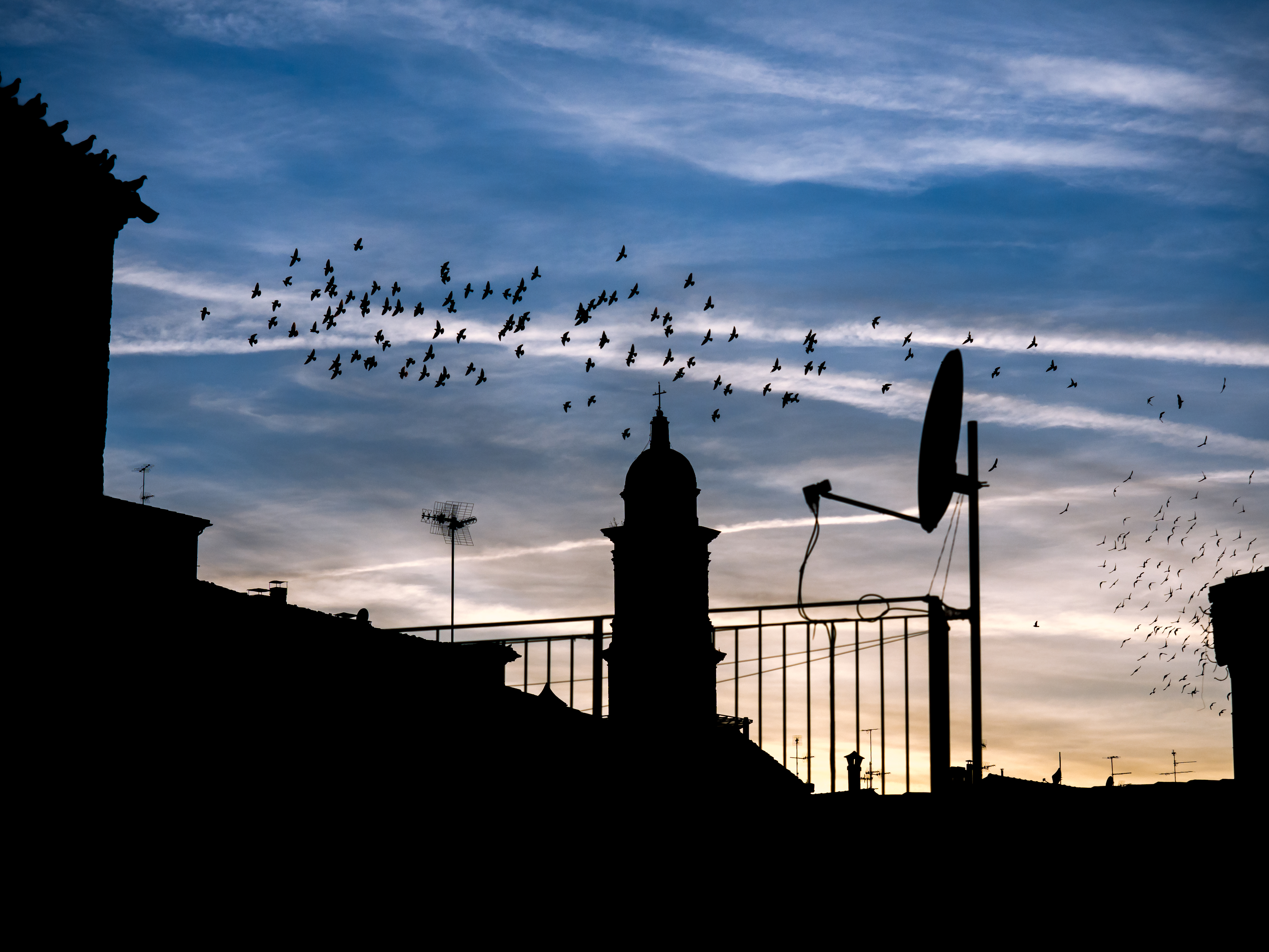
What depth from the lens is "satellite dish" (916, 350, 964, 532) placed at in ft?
27.4

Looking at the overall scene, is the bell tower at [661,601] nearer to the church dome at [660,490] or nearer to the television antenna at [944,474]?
the church dome at [660,490]

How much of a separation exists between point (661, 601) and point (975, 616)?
2014 centimetres

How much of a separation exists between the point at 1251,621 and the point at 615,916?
48.4 ft

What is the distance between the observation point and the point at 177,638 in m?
15.7

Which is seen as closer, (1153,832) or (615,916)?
(1153,832)

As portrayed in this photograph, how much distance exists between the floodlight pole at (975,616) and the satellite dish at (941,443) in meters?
0.13

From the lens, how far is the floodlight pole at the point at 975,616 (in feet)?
25.1

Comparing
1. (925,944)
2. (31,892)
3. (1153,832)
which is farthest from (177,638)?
(1153,832)

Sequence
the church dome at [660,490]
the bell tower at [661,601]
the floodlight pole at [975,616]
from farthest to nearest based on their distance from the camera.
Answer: the church dome at [660,490]
the bell tower at [661,601]
the floodlight pole at [975,616]

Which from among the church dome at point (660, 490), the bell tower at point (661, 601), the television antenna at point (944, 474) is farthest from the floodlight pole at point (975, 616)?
the church dome at point (660, 490)

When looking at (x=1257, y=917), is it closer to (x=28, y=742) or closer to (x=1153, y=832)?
(x=1153, y=832)

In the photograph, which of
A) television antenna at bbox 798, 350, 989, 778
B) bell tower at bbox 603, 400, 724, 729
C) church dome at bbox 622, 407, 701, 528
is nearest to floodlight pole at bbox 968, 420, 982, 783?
television antenna at bbox 798, 350, 989, 778

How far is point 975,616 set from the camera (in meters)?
8.06

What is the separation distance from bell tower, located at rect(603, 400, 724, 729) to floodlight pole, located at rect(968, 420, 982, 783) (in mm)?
2546
